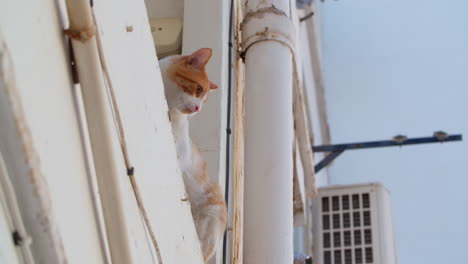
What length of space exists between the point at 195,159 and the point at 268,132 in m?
0.40

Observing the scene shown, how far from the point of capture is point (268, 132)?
7.37ft

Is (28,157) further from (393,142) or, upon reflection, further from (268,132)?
(393,142)

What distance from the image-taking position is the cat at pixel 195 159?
1.89 metres

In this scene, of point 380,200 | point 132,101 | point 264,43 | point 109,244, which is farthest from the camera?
point 380,200

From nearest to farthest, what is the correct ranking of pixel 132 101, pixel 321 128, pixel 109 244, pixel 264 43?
pixel 109 244 → pixel 132 101 → pixel 264 43 → pixel 321 128

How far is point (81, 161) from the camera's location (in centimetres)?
102

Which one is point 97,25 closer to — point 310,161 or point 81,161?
point 81,161

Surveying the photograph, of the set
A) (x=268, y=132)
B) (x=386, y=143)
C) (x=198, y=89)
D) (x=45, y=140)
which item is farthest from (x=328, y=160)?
(x=45, y=140)

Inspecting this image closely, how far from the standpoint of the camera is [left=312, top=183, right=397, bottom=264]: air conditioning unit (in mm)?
3133

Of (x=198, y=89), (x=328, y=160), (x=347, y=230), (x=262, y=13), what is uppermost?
(x=262, y=13)

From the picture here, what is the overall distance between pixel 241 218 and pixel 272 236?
0.12 metres

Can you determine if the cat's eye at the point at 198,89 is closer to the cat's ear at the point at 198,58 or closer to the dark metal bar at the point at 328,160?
the cat's ear at the point at 198,58

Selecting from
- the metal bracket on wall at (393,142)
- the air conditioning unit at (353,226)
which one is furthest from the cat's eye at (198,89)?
the metal bracket on wall at (393,142)

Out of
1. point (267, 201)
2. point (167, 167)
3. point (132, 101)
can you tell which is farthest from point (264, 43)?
point (132, 101)
